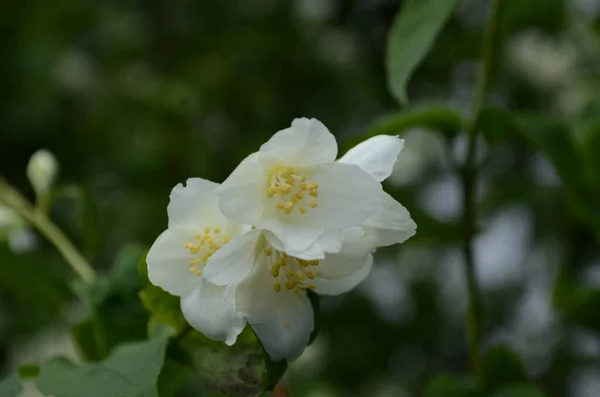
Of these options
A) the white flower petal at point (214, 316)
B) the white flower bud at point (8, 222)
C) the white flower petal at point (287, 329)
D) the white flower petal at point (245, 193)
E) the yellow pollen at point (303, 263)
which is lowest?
the white flower bud at point (8, 222)

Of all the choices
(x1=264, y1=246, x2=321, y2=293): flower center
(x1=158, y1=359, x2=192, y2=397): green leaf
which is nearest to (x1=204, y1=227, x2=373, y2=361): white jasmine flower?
(x1=264, y1=246, x2=321, y2=293): flower center

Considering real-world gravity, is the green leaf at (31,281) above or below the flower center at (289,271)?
below

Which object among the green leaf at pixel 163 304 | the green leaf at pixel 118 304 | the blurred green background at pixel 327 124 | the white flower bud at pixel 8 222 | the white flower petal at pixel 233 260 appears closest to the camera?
the white flower petal at pixel 233 260

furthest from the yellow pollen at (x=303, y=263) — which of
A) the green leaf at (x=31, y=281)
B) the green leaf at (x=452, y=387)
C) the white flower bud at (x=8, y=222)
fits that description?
the white flower bud at (x=8, y=222)

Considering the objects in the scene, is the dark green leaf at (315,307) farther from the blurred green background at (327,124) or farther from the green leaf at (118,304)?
the blurred green background at (327,124)

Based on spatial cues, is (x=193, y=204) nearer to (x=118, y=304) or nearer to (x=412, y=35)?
(x=118, y=304)

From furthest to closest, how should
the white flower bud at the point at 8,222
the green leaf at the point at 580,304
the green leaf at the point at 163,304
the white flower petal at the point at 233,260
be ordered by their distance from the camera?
1. the white flower bud at the point at 8,222
2. the green leaf at the point at 580,304
3. the green leaf at the point at 163,304
4. the white flower petal at the point at 233,260

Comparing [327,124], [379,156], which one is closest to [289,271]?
[379,156]
